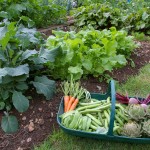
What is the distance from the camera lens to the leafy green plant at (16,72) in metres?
3.12

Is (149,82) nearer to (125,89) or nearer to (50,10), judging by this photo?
(125,89)

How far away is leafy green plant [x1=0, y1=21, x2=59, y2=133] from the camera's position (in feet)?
10.2

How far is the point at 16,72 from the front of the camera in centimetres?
302

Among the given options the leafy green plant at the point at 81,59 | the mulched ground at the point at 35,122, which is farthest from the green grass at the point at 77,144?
the leafy green plant at the point at 81,59

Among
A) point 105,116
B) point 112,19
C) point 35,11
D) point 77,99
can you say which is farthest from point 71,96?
point 112,19

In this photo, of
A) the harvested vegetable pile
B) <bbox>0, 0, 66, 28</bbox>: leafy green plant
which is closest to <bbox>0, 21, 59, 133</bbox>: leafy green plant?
the harvested vegetable pile

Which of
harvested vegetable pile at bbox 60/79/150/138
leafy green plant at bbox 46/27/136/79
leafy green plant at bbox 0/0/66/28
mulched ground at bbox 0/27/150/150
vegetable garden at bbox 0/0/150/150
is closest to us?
harvested vegetable pile at bbox 60/79/150/138

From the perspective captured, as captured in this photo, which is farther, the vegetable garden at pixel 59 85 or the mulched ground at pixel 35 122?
the mulched ground at pixel 35 122

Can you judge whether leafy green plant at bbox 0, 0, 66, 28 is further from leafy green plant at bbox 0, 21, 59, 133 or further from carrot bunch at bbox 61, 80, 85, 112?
carrot bunch at bbox 61, 80, 85, 112

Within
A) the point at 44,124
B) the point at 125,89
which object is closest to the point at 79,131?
the point at 44,124

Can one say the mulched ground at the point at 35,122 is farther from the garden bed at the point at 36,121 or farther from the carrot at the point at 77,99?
the carrot at the point at 77,99

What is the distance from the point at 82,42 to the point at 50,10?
2.75 metres

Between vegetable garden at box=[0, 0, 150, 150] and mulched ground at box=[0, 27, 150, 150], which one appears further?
mulched ground at box=[0, 27, 150, 150]

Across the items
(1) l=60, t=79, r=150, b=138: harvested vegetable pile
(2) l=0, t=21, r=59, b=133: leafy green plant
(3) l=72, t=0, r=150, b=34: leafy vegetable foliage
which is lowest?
(3) l=72, t=0, r=150, b=34: leafy vegetable foliage
